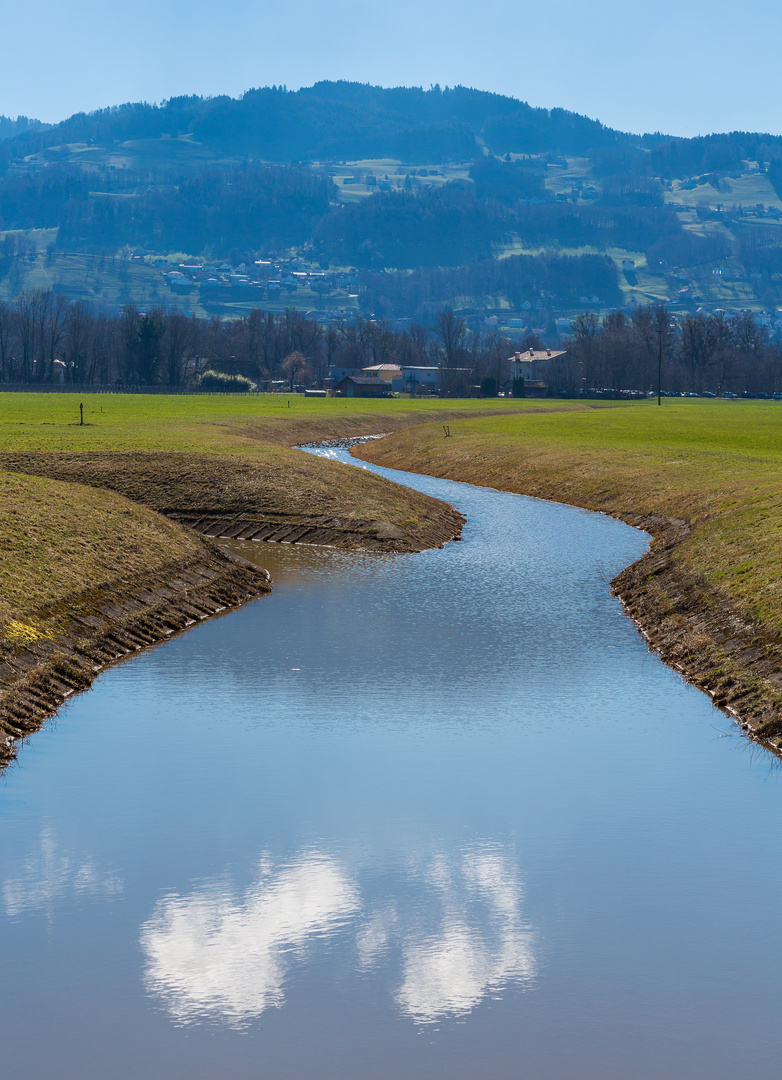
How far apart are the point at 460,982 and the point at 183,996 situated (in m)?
3.50

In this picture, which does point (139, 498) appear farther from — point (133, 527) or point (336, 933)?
point (336, 933)

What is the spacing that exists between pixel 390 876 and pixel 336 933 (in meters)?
2.01

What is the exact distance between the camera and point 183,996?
45.5 ft

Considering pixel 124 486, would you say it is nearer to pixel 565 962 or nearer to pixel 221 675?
pixel 221 675

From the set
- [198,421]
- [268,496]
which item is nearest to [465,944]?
[268,496]

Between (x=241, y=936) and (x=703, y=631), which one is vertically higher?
(x=703, y=631)

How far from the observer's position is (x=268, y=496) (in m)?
60.1

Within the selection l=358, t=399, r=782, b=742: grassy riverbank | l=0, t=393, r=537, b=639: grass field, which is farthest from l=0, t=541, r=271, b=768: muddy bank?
l=358, t=399, r=782, b=742: grassy riverbank

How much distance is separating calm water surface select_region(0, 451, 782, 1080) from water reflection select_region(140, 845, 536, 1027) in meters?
0.05

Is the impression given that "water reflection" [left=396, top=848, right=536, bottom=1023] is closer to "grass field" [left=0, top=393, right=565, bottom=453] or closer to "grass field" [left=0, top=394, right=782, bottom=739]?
"grass field" [left=0, top=394, right=782, bottom=739]

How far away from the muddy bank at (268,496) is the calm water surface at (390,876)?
23.1 meters

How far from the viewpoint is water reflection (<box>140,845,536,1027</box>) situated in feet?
45.8

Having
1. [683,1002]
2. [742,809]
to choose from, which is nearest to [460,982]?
[683,1002]

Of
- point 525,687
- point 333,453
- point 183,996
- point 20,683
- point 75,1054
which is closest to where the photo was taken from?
point 75,1054
